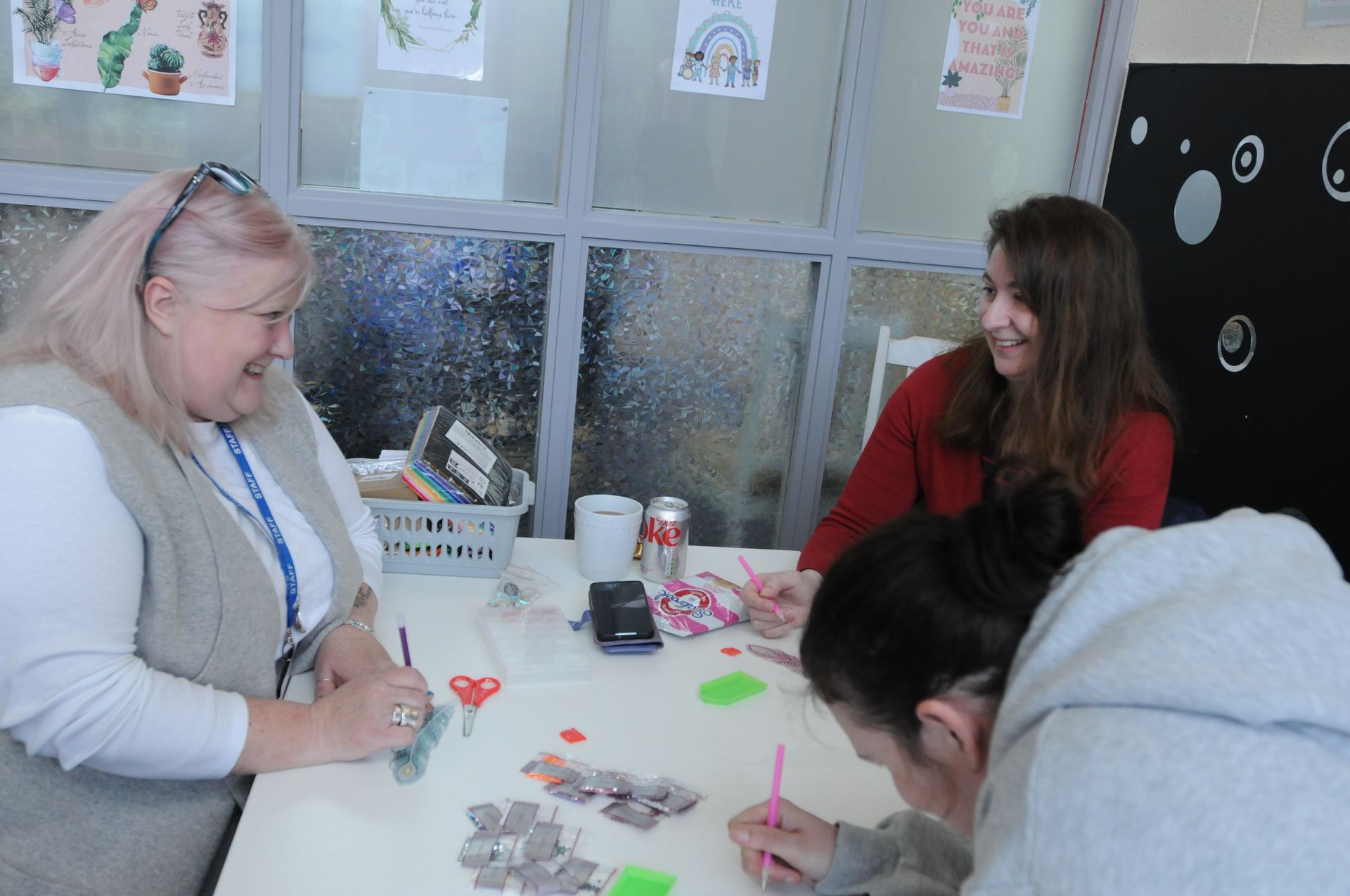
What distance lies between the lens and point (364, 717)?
1.10 m

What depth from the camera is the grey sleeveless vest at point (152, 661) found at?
1.07 m

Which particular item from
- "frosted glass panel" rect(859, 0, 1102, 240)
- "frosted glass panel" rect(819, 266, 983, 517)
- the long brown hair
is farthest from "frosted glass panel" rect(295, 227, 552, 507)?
the long brown hair

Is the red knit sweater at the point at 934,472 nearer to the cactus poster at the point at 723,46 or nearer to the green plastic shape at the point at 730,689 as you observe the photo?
the green plastic shape at the point at 730,689

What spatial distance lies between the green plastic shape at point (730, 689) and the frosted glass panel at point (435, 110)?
158cm

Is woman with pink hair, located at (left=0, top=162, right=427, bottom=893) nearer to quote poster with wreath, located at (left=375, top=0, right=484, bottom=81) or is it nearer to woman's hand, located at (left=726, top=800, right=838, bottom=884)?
woman's hand, located at (left=726, top=800, right=838, bottom=884)

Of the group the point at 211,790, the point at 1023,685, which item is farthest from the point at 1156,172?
the point at 211,790

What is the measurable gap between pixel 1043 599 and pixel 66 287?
3.49 feet

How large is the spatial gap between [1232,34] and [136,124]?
2.49 meters

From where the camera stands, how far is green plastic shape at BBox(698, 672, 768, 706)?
4.21 feet

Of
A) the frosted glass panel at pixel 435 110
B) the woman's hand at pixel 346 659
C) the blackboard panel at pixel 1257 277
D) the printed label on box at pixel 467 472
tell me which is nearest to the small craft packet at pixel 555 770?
the woman's hand at pixel 346 659

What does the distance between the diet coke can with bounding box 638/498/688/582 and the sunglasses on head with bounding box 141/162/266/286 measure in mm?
725

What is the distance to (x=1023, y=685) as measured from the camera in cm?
72

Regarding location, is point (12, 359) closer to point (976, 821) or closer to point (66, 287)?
point (66, 287)

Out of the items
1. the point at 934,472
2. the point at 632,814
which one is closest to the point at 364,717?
the point at 632,814
